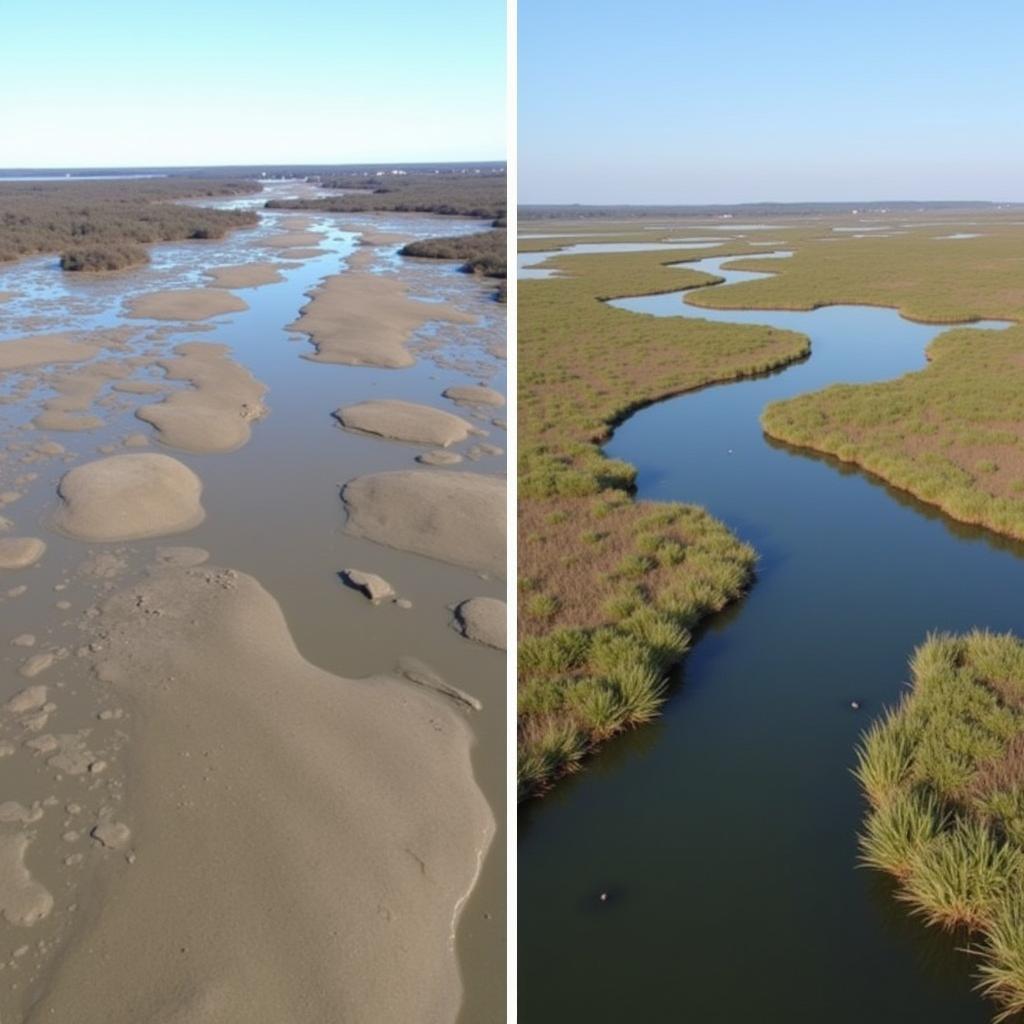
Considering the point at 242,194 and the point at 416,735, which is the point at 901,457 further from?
the point at 242,194

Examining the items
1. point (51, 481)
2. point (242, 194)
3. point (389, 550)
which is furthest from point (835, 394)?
point (242, 194)

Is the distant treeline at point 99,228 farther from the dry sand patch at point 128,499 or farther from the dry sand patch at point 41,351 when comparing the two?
the dry sand patch at point 128,499

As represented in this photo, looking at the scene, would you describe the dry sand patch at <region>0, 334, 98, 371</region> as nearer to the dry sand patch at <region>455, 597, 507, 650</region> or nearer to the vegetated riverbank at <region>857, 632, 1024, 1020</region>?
the dry sand patch at <region>455, 597, 507, 650</region>

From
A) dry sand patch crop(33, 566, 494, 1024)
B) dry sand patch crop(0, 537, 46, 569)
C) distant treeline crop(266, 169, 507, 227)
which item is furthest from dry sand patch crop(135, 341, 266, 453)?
distant treeline crop(266, 169, 507, 227)

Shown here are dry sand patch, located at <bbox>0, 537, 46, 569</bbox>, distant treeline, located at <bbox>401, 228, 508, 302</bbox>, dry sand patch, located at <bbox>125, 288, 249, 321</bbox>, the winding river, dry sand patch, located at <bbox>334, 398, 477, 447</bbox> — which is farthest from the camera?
distant treeline, located at <bbox>401, 228, 508, 302</bbox>

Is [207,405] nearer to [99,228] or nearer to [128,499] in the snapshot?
[128,499]

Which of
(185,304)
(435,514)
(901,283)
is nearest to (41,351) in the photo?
(185,304)
